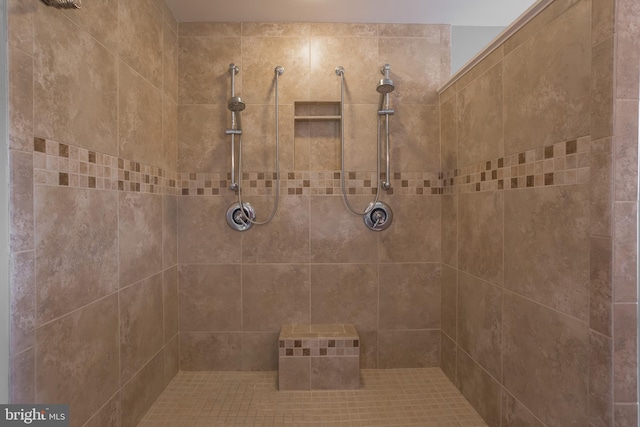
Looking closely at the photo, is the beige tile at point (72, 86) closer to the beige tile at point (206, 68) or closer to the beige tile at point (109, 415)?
the beige tile at point (206, 68)

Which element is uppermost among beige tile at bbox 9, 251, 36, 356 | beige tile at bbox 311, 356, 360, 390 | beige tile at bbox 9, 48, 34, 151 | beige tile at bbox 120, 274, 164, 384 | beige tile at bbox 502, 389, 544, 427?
beige tile at bbox 9, 48, 34, 151

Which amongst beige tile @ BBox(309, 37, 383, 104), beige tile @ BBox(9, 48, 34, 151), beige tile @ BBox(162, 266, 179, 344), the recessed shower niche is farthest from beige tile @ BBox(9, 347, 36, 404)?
beige tile @ BBox(309, 37, 383, 104)

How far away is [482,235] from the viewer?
1.48 m

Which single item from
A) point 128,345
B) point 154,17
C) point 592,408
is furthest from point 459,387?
point 154,17

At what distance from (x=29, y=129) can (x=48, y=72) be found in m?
0.20

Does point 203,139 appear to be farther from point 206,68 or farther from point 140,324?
point 140,324

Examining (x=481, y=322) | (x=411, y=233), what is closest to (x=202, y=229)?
(x=411, y=233)

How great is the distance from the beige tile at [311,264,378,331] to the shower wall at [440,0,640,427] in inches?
19.9

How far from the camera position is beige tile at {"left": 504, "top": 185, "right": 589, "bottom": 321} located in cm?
95

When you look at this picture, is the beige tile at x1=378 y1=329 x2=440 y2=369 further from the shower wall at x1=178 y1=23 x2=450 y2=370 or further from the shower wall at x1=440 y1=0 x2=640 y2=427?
the shower wall at x1=440 y1=0 x2=640 y2=427

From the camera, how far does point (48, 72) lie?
969 mm

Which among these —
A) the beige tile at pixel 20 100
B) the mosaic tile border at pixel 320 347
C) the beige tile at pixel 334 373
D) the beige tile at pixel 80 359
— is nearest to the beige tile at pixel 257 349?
the mosaic tile border at pixel 320 347

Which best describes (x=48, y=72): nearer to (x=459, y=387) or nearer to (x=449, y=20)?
(x=449, y=20)

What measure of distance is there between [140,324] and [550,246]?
1679 millimetres
